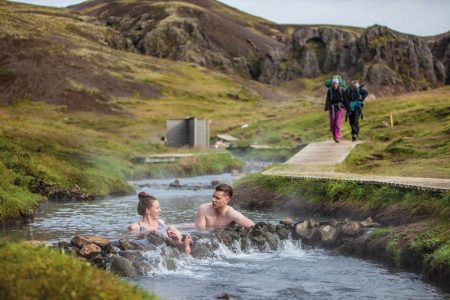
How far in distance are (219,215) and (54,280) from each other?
1218 cm

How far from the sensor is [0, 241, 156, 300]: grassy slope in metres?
9.17

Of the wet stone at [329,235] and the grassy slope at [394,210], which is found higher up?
the grassy slope at [394,210]

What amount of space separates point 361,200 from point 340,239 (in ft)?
12.8

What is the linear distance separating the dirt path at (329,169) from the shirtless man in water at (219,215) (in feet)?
15.1

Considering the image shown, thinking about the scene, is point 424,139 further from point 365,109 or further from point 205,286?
point 365,109

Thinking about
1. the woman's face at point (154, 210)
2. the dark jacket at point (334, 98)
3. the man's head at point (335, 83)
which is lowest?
the woman's face at point (154, 210)

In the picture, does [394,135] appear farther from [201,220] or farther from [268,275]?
[268,275]

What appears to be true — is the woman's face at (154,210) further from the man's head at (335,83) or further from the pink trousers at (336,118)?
the pink trousers at (336,118)

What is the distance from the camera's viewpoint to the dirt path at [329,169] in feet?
71.5

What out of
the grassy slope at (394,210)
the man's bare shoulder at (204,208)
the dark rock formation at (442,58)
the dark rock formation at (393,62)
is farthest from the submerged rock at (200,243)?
the dark rock formation at (442,58)

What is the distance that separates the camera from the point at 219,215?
21.4 metres

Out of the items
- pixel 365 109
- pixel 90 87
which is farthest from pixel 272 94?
pixel 365 109

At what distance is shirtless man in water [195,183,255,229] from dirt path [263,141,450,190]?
4.60 metres

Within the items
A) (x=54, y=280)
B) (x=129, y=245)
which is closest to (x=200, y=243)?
(x=129, y=245)
